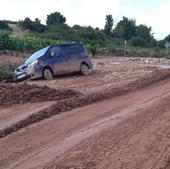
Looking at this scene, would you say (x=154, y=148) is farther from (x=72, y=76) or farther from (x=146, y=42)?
(x=146, y=42)

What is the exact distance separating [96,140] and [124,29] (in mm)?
93783

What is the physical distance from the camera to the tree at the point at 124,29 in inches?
4048

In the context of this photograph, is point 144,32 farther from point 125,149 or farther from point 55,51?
point 125,149

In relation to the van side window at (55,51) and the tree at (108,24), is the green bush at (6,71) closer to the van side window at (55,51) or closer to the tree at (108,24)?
the van side window at (55,51)

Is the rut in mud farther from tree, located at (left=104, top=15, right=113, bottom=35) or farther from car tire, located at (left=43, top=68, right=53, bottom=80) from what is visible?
tree, located at (left=104, top=15, right=113, bottom=35)

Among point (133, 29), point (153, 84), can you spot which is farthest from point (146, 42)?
point (153, 84)

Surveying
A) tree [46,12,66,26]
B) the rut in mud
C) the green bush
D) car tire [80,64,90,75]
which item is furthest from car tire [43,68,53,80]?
tree [46,12,66,26]

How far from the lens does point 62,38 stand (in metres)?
76.9

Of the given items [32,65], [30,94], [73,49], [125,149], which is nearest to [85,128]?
[125,149]

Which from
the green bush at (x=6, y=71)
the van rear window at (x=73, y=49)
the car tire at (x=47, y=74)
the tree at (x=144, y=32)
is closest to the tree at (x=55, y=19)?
the tree at (x=144, y=32)

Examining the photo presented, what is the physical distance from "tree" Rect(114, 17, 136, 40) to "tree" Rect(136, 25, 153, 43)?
162 centimetres

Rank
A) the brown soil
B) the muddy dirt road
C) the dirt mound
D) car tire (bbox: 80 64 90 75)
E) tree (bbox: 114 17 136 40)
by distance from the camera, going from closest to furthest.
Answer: the muddy dirt road < the brown soil < the dirt mound < car tire (bbox: 80 64 90 75) < tree (bbox: 114 17 136 40)

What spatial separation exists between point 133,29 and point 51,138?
9472 centimetres

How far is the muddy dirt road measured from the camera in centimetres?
906
